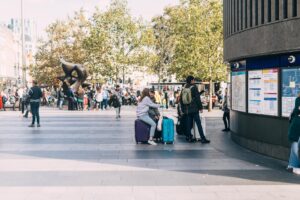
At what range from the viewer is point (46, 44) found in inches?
2115

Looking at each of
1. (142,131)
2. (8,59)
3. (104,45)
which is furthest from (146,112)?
(8,59)

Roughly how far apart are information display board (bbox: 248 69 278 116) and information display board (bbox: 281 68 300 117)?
28 centimetres

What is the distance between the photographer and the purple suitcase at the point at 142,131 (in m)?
14.6

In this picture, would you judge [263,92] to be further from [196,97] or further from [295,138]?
[196,97]

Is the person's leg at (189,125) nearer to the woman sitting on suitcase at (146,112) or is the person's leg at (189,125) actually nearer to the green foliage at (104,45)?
the woman sitting on suitcase at (146,112)

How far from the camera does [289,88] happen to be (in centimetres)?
1124

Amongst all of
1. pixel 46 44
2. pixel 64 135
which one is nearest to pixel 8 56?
pixel 46 44

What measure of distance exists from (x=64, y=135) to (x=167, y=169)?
24.8 feet

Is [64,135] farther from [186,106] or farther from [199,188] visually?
[199,188]

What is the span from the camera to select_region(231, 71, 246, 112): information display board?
Answer: 13.4 metres

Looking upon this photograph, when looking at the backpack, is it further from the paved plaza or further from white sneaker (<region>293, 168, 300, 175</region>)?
white sneaker (<region>293, 168, 300, 175</region>)

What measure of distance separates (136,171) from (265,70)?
4.15 meters

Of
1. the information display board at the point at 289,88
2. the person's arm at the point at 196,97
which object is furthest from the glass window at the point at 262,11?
the person's arm at the point at 196,97

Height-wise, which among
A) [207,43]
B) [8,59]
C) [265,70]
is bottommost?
[265,70]
